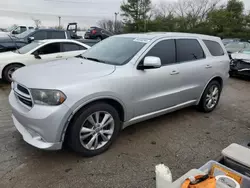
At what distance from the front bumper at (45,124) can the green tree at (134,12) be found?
38722mm

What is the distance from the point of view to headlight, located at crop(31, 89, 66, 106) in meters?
2.32

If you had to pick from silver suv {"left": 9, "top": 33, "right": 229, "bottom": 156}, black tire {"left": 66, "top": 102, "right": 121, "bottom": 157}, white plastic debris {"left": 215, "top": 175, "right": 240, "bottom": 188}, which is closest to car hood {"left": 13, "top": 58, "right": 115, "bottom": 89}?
silver suv {"left": 9, "top": 33, "right": 229, "bottom": 156}

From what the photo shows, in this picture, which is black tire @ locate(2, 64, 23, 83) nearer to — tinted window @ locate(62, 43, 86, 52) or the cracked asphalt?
tinted window @ locate(62, 43, 86, 52)

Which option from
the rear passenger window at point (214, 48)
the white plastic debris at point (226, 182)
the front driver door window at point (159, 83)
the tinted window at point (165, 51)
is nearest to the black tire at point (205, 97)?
the rear passenger window at point (214, 48)

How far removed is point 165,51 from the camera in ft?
11.4

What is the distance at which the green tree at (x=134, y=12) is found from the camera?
39.6m

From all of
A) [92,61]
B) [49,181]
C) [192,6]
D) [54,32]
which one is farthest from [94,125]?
[192,6]

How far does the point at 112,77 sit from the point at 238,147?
162 cm

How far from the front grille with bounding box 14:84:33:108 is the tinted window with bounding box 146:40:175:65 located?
181 centimetres

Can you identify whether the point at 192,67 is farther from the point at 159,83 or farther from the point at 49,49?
the point at 49,49

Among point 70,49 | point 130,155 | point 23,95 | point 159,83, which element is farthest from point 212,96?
point 70,49

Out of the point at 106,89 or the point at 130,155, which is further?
the point at 130,155

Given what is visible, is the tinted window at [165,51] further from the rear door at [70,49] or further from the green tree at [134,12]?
the green tree at [134,12]

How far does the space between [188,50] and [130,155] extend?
223 cm
